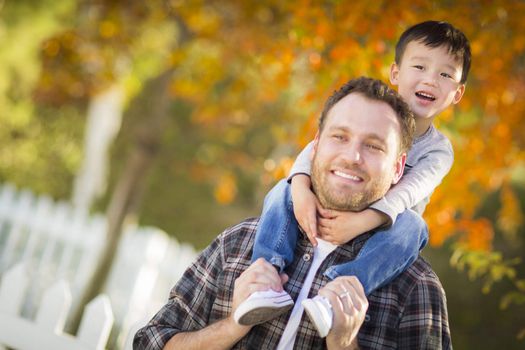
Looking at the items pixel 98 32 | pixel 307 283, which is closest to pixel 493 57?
pixel 307 283

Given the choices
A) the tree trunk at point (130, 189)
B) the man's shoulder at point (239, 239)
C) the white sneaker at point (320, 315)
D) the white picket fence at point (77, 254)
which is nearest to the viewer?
the white sneaker at point (320, 315)

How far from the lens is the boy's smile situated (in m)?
2.23

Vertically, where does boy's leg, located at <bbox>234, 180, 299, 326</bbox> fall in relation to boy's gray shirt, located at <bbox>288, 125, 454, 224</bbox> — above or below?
below

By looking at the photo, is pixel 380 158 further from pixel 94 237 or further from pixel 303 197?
pixel 94 237

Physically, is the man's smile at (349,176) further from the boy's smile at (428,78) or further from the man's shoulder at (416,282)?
the boy's smile at (428,78)

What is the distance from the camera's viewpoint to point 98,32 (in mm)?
5875

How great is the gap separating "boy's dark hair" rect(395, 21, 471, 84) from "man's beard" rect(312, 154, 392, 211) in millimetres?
630

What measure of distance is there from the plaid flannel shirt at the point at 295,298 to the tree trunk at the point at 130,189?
3.36m

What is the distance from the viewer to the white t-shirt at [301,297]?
1868 millimetres

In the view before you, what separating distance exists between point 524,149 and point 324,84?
185cm

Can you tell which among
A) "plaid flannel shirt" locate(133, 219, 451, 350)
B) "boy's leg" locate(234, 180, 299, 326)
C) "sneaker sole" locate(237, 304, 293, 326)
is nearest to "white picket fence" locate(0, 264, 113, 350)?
"plaid flannel shirt" locate(133, 219, 451, 350)

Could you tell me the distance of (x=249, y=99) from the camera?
682cm

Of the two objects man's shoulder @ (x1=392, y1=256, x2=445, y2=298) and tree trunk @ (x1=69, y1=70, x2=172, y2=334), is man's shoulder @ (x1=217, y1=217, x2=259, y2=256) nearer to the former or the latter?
man's shoulder @ (x1=392, y1=256, x2=445, y2=298)

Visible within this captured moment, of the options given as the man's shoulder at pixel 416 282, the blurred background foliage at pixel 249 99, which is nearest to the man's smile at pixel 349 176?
the man's shoulder at pixel 416 282
